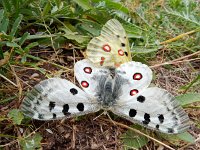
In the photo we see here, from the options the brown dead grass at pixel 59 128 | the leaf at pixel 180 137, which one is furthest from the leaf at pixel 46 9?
the leaf at pixel 180 137

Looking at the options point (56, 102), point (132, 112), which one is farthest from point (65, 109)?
point (132, 112)

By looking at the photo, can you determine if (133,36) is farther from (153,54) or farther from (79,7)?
(79,7)

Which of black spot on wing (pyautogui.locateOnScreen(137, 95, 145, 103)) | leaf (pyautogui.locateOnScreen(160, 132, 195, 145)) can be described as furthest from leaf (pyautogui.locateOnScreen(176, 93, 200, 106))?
black spot on wing (pyautogui.locateOnScreen(137, 95, 145, 103))

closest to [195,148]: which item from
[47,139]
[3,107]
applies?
[47,139]

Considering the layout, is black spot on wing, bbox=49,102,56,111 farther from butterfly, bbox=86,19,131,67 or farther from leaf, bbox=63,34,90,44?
leaf, bbox=63,34,90,44

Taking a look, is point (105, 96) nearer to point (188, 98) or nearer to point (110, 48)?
point (110, 48)
